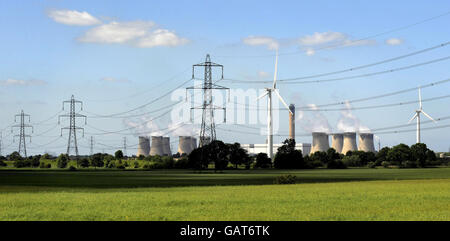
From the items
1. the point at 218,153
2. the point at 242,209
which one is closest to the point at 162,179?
the point at 242,209

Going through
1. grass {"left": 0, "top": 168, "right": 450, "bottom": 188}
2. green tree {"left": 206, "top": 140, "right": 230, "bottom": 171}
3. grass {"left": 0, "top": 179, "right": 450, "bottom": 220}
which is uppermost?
green tree {"left": 206, "top": 140, "right": 230, "bottom": 171}

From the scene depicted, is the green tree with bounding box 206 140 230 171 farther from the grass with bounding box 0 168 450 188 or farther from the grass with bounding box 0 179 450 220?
the grass with bounding box 0 179 450 220

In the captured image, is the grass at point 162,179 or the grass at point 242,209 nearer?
the grass at point 242,209

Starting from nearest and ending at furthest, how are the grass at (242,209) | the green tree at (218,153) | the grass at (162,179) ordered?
1. the grass at (242,209)
2. the grass at (162,179)
3. the green tree at (218,153)

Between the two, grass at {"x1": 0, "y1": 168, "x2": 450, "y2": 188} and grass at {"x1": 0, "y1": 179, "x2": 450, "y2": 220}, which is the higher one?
grass at {"x1": 0, "y1": 168, "x2": 450, "y2": 188}

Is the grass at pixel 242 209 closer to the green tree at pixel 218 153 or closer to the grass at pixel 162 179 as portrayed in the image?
the grass at pixel 162 179

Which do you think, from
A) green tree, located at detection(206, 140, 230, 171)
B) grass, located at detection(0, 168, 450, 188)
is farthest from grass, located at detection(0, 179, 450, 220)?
green tree, located at detection(206, 140, 230, 171)

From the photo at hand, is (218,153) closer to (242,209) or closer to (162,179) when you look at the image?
(162,179)

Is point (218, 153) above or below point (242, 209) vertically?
above

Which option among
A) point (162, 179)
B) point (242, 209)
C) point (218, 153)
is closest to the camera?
point (242, 209)

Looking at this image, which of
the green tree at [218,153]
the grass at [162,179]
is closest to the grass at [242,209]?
the grass at [162,179]
